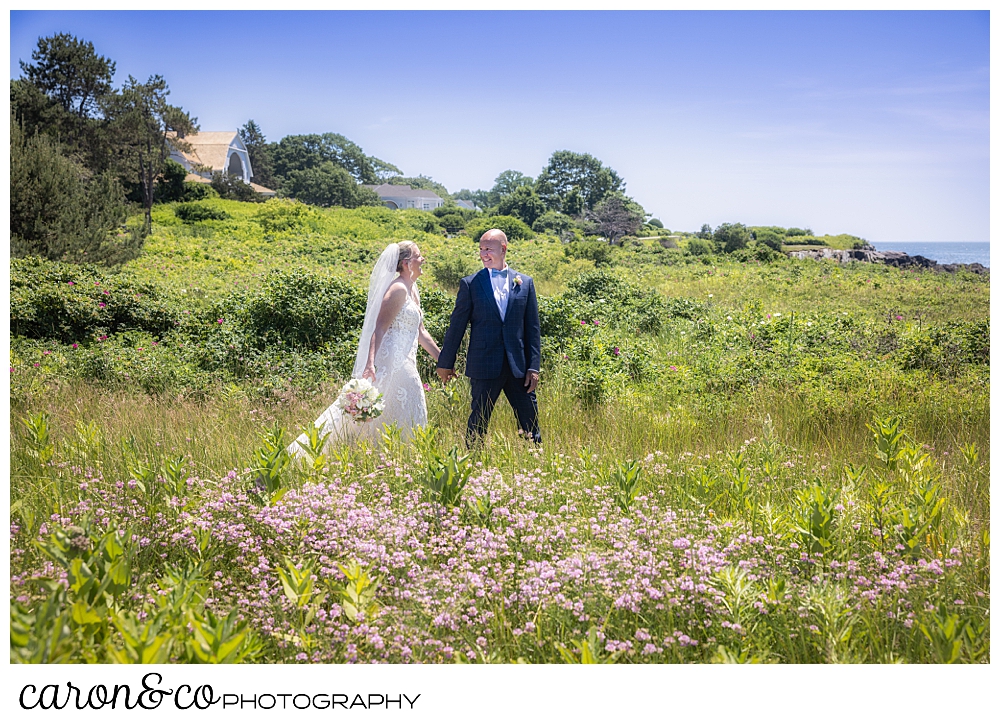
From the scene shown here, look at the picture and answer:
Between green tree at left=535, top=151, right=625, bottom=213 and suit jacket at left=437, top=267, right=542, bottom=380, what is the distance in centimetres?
2286

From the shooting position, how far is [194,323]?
9523mm

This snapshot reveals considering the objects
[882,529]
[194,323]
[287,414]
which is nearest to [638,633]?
[882,529]

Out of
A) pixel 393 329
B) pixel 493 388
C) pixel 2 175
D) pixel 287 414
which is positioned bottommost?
pixel 287 414

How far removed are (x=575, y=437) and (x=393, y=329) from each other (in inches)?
61.2

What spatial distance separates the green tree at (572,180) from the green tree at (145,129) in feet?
42.9

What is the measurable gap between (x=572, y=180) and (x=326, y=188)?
9440mm

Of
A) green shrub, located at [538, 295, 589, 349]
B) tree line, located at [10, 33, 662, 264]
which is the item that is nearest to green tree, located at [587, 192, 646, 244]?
tree line, located at [10, 33, 662, 264]

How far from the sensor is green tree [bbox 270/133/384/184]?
922 inches

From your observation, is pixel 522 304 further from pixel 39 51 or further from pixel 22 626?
pixel 39 51

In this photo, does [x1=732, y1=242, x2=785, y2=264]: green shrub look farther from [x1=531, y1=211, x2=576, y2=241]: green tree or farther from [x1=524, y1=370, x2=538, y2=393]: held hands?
[x1=524, y1=370, x2=538, y2=393]: held hands

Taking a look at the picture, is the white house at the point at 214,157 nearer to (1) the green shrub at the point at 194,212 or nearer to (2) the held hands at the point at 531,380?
(1) the green shrub at the point at 194,212

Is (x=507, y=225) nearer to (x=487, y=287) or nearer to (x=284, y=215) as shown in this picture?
(x=284, y=215)

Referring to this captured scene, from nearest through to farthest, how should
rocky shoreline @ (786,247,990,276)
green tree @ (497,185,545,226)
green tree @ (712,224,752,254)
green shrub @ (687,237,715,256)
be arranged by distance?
rocky shoreline @ (786,247,990,276) < green shrub @ (687,237,715,256) < green tree @ (497,185,545,226) < green tree @ (712,224,752,254)

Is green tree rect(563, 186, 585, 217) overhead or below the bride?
overhead
